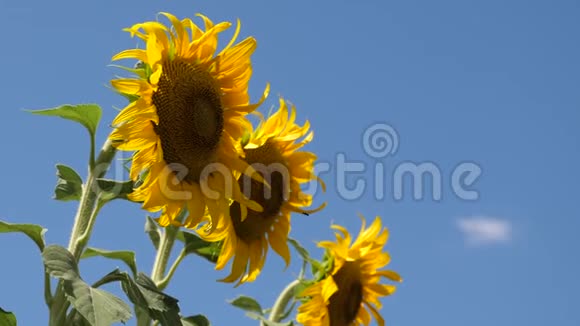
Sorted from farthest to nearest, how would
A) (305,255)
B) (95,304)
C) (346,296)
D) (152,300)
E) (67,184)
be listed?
(346,296) < (305,255) < (67,184) < (152,300) < (95,304)

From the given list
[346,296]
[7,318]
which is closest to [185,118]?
[7,318]

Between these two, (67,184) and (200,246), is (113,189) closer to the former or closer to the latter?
(67,184)

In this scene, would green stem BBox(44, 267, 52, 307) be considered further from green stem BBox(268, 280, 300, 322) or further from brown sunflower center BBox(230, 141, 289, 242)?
green stem BBox(268, 280, 300, 322)

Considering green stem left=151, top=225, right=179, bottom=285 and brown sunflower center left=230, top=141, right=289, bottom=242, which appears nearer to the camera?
green stem left=151, top=225, right=179, bottom=285

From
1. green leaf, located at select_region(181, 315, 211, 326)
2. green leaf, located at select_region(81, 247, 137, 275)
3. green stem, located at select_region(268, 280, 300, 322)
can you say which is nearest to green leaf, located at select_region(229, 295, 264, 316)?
green stem, located at select_region(268, 280, 300, 322)

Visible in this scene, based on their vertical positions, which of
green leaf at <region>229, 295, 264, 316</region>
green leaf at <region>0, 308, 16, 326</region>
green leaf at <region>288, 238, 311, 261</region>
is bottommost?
green leaf at <region>0, 308, 16, 326</region>

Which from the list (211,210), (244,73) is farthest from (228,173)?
(244,73)

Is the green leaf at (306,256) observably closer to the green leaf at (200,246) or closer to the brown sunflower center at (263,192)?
the brown sunflower center at (263,192)

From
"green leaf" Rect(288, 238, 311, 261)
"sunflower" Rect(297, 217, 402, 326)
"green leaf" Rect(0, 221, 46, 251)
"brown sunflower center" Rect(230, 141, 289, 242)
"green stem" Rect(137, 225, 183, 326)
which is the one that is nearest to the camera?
"green leaf" Rect(0, 221, 46, 251)
